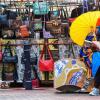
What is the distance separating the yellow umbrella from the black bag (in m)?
1.86

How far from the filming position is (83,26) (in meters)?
11.2

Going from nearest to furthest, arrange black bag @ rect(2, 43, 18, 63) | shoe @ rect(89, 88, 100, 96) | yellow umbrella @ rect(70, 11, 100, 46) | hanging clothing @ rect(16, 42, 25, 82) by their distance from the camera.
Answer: shoe @ rect(89, 88, 100, 96), yellow umbrella @ rect(70, 11, 100, 46), black bag @ rect(2, 43, 18, 63), hanging clothing @ rect(16, 42, 25, 82)

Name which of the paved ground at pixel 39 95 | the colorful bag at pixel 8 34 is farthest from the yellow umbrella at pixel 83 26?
the colorful bag at pixel 8 34

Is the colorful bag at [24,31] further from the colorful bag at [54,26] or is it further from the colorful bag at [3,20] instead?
the colorful bag at [54,26]

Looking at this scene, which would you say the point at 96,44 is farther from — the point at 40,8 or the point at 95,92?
the point at 40,8

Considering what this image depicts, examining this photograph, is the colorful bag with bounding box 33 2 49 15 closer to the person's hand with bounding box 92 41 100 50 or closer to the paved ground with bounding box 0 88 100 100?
the paved ground with bounding box 0 88 100 100

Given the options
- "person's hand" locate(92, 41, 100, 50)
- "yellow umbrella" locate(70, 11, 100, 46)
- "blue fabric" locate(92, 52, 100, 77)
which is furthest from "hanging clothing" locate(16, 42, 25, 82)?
"person's hand" locate(92, 41, 100, 50)

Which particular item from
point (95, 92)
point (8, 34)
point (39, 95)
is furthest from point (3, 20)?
point (95, 92)

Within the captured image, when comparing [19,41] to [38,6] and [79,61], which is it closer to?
[38,6]

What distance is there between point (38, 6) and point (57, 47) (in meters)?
1.19

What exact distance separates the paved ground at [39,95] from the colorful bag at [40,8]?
204 centimetres

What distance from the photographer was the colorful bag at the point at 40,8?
12297 millimetres

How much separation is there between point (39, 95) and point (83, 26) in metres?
1.92

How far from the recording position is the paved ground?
10258mm
